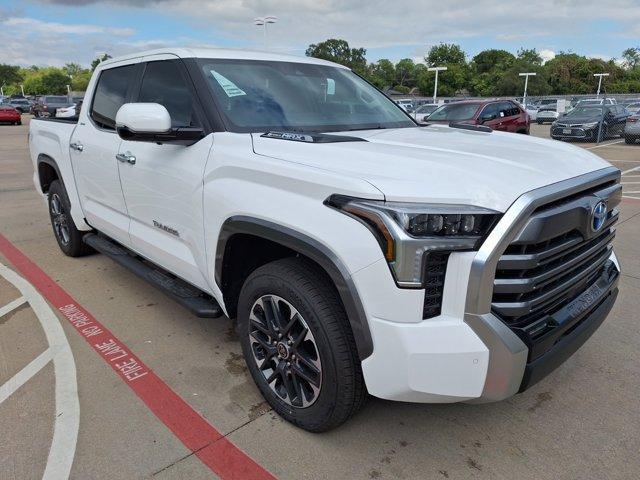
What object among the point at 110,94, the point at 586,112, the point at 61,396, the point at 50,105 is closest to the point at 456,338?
the point at 61,396

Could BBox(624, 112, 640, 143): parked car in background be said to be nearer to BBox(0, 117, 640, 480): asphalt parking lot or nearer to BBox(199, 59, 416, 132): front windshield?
BBox(0, 117, 640, 480): asphalt parking lot

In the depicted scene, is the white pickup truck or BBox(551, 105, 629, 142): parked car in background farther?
BBox(551, 105, 629, 142): parked car in background

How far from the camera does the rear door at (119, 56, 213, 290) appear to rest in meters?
2.83

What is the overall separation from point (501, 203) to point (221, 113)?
5.39 feet

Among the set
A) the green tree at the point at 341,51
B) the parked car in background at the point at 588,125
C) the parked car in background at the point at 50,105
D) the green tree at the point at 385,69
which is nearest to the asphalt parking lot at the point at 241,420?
the parked car in background at the point at 588,125

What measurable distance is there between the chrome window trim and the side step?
1602 millimetres

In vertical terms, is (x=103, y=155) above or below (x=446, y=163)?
below

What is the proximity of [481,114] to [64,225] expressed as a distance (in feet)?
39.0

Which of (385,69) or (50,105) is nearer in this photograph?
(50,105)

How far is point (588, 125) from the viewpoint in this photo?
17875mm

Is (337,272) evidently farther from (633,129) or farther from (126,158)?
(633,129)

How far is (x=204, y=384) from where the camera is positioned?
2.99 metres

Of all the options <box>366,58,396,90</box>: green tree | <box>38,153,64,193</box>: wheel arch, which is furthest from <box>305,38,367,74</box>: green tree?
<box>38,153,64,193</box>: wheel arch

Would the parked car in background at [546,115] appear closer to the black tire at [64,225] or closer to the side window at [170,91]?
the black tire at [64,225]
